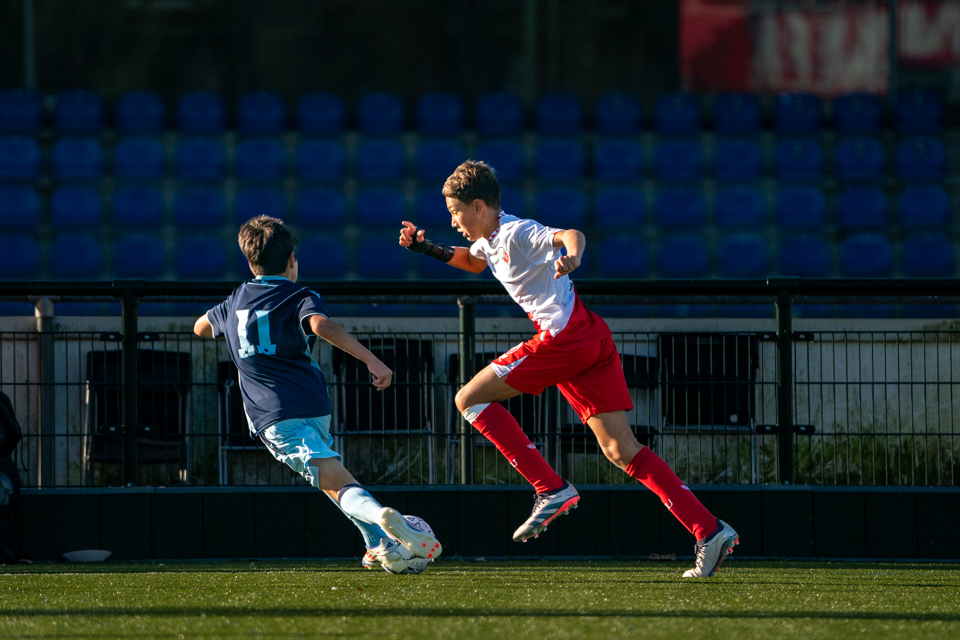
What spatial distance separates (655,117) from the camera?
10.8m

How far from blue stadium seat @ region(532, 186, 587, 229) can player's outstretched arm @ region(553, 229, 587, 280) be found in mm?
6438

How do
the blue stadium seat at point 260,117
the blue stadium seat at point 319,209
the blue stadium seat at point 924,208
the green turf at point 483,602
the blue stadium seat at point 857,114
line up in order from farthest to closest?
the blue stadium seat at point 857,114, the blue stadium seat at point 260,117, the blue stadium seat at point 924,208, the blue stadium seat at point 319,209, the green turf at point 483,602

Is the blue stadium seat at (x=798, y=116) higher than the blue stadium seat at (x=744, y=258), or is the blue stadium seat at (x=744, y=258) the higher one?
the blue stadium seat at (x=798, y=116)

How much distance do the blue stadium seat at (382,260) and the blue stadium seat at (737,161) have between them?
10.1 feet

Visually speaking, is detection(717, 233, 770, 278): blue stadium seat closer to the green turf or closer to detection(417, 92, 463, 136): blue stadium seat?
detection(417, 92, 463, 136): blue stadium seat

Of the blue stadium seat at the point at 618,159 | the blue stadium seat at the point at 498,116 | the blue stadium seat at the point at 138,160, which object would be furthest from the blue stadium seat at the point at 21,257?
the blue stadium seat at the point at 618,159

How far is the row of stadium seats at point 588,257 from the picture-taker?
32.7 feet

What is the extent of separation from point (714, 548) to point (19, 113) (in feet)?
28.7

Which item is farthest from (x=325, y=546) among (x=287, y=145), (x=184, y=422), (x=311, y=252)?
(x=287, y=145)

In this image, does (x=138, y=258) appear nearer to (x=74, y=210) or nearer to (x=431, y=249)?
(x=74, y=210)

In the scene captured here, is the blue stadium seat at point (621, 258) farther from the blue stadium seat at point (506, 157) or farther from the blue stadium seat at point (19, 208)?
the blue stadium seat at point (19, 208)

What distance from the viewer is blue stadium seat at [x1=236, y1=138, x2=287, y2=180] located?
1045cm

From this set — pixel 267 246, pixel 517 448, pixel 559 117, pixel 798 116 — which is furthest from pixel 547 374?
pixel 798 116

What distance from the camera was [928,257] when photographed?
33.6 feet
